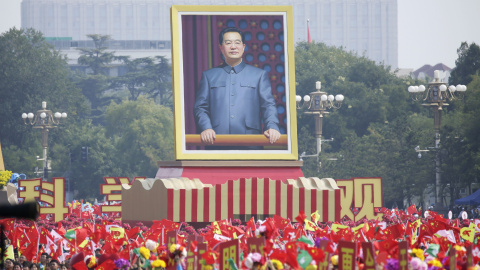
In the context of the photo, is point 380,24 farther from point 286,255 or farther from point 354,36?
point 286,255

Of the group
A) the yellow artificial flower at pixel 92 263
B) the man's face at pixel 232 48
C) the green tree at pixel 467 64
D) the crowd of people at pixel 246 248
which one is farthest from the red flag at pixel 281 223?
the green tree at pixel 467 64

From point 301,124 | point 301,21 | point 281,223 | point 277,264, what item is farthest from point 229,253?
point 301,21

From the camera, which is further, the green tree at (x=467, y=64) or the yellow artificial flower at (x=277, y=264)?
the green tree at (x=467, y=64)

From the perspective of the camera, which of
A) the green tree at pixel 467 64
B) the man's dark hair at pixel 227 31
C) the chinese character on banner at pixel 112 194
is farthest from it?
the green tree at pixel 467 64

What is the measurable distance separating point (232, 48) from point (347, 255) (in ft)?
83.0

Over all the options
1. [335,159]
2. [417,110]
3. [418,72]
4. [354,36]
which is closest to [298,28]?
[354,36]

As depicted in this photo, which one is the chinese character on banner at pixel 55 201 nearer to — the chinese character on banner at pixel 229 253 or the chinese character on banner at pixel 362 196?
the chinese character on banner at pixel 362 196

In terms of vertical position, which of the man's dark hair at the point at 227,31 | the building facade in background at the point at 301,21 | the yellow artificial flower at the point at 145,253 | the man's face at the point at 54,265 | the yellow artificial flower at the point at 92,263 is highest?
the building facade in background at the point at 301,21

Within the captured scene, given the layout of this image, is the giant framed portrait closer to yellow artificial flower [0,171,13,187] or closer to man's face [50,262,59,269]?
yellow artificial flower [0,171,13,187]

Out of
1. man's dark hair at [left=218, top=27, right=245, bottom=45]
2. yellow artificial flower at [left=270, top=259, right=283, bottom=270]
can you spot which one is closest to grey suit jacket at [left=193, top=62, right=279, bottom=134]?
man's dark hair at [left=218, top=27, right=245, bottom=45]

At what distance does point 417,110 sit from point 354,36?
377ft

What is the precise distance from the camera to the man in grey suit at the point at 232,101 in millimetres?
38188

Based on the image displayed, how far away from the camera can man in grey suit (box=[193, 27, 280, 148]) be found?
3819 cm

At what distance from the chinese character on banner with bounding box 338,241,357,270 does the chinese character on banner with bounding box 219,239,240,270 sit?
1.30 metres
